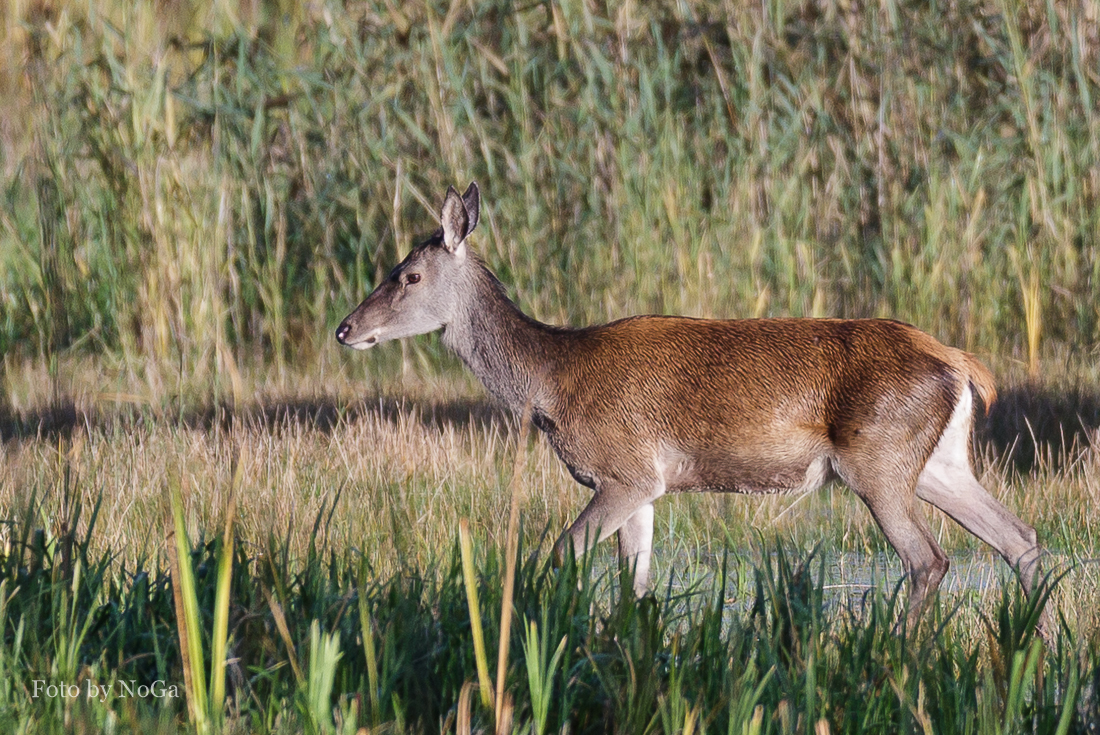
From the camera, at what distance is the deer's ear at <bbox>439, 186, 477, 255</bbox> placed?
5.35m

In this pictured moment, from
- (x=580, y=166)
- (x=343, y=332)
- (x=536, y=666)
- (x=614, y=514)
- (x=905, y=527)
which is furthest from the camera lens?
(x=580, y=166)

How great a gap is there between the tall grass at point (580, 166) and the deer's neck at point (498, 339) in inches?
109

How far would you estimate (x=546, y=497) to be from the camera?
5.82 meters

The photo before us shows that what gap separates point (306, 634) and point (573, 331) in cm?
237

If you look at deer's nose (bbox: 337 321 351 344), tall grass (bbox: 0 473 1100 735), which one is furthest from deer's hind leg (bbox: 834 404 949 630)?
deer's nose (bbox: 337 321 351 344)

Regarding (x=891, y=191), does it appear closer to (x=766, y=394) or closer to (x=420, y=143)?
(x=420, y=143)

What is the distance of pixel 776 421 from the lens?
476 centimetres

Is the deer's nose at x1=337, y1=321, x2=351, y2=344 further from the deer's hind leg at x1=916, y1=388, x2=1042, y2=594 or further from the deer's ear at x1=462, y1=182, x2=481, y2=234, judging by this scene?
the deer's hind leg at x1=916, y1=388, x2=1042, y2=594

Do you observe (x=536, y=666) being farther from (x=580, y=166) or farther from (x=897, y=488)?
(x=580, y=166)

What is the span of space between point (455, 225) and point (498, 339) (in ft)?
1.53

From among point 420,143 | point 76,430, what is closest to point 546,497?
point 76,430

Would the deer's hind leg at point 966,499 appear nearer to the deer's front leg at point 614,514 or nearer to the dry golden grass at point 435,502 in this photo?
the dry golden grass at point 435,502

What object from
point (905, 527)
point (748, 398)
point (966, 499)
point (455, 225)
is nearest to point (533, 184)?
point (455, 225)

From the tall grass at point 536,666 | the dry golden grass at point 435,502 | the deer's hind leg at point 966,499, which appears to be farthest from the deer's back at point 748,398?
the tall grass at point 536,666
